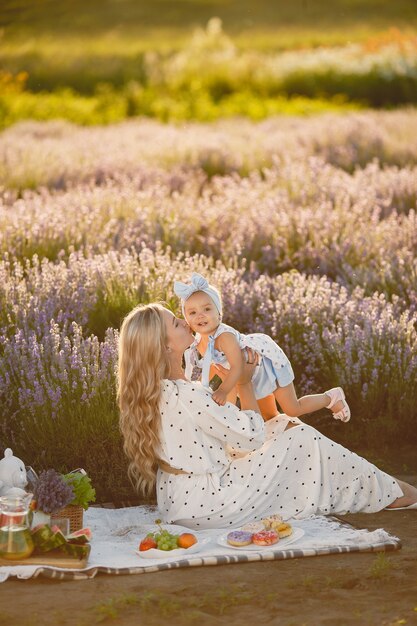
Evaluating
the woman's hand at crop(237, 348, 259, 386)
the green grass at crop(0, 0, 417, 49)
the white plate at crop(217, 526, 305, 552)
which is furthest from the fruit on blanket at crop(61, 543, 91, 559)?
the green grass at crop(0, 0, 417, 49)

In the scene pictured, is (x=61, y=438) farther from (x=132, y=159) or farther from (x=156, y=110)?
(x=156, y=110)

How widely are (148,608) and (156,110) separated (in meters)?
Result: 15.6

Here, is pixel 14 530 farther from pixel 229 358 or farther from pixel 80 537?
pixel 229 358

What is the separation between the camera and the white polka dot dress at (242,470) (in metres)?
4.61

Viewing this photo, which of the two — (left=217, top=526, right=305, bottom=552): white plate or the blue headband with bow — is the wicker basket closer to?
(left=217, top=526, right=305, bottom=552): white plate

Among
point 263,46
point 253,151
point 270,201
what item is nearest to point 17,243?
point 270,201

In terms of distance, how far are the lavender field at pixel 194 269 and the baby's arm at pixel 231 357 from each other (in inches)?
26.7

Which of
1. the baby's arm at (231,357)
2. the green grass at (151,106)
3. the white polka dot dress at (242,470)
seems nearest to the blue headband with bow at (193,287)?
the baby's arm at (231,357)

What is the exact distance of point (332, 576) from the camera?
4.00 meters

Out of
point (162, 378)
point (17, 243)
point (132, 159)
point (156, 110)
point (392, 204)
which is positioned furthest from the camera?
point (156, 110)

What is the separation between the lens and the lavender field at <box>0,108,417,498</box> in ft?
17.3

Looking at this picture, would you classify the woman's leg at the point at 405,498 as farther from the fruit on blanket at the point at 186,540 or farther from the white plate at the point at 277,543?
the fruit on blanket at the point at 186,540

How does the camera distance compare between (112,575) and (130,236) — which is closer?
(112,575)

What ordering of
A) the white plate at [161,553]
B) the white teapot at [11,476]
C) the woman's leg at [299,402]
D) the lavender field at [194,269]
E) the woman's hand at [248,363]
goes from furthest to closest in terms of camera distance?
the lavender field at [194,269] → the woman's leg at [299,402] → the woman's hand at [248,363] → the white teapot at [11,476] → the white plate at [161,553]
